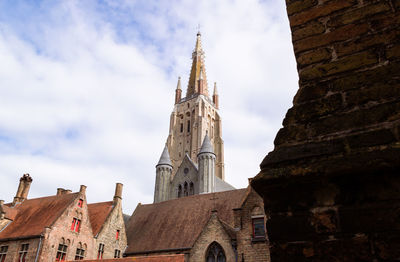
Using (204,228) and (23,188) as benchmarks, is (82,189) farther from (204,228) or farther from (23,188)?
(204,228)

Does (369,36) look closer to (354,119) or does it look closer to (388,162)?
(354,119)

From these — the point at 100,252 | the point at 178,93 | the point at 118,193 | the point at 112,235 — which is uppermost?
the point at 178,93

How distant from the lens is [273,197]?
2104 millimetres

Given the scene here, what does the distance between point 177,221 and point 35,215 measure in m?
9.51

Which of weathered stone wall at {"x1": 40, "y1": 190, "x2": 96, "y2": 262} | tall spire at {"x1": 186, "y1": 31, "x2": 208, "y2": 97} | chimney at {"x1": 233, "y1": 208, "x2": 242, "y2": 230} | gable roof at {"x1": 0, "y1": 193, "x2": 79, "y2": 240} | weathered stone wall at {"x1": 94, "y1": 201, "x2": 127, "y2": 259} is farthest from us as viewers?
tall spire at {"x1": 186, "y1": 31, "x2": 208, "y2": 97}

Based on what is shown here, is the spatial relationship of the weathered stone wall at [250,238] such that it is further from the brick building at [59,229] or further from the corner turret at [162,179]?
the corner turret at [162,179]

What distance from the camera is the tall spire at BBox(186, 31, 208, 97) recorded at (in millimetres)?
62562

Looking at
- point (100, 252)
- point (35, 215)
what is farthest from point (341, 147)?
point (35, 215)

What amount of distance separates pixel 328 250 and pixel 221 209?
67.7 feet

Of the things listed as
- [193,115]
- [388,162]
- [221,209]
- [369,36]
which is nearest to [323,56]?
[369,36]

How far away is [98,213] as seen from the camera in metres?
24.2

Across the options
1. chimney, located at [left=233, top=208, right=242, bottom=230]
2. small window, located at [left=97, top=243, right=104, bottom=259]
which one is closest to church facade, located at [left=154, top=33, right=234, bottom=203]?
small window, located at [left=97, top=243, right=104, bottom=259]

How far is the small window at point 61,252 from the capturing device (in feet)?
63.6

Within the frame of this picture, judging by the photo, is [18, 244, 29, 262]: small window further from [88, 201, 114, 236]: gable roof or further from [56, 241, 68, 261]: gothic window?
[88, 201, 114, 236]: gable roof
